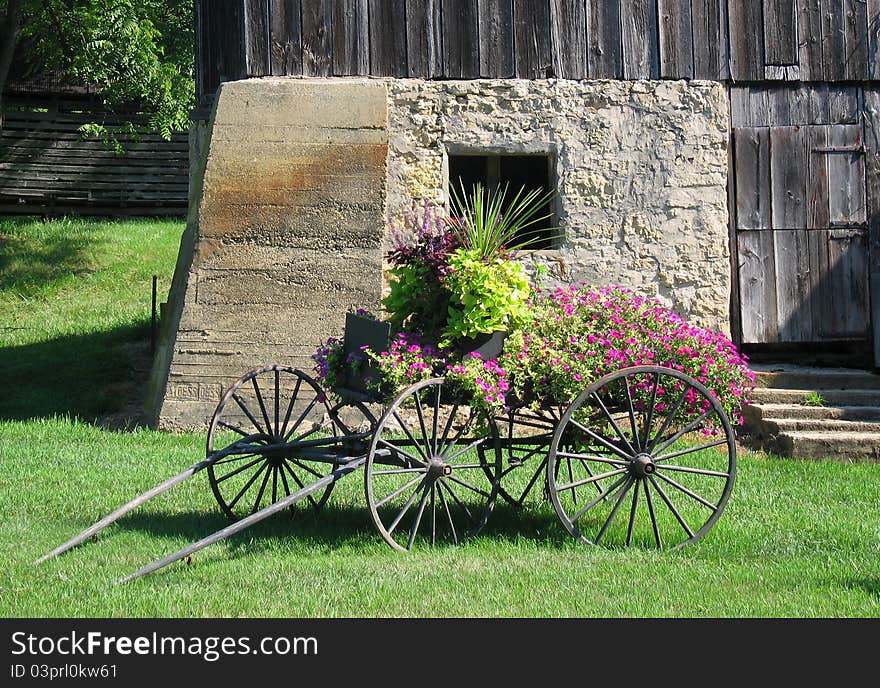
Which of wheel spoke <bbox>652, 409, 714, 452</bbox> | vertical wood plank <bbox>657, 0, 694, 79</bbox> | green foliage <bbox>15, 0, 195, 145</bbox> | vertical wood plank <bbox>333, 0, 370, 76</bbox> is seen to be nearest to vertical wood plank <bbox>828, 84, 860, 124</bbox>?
vertical wood plank <bbox>657, 0, 694, 79</bbox>

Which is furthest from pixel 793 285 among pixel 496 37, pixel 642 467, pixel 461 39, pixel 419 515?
pixel 419 515

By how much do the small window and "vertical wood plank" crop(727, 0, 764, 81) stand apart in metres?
2.15

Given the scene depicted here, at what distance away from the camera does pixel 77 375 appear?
12.1m

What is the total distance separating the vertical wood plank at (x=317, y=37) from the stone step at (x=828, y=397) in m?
5.28

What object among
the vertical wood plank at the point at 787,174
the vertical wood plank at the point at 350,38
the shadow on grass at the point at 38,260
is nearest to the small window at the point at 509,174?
the vertical wood plank at the point at 350,38

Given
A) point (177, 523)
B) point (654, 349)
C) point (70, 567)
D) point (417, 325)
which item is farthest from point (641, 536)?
point (70, 567)

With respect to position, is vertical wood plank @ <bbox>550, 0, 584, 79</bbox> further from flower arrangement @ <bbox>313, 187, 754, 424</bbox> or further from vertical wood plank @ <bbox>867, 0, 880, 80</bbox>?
flower arrangement @ <bbox>313, 187, 754, 424</bbox>

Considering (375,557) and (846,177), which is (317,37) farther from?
(375,557)

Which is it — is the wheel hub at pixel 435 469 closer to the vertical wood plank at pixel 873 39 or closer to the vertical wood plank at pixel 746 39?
the vertical wood plank at pixel 746 39

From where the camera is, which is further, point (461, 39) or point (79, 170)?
point (79, 170)

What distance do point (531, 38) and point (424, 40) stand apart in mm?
1089

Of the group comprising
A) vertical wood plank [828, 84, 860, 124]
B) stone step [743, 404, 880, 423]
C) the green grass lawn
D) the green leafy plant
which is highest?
vertical wood plank [828, 84, 860, 124]

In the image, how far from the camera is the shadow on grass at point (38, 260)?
1669cm

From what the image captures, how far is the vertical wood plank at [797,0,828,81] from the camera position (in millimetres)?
10648
